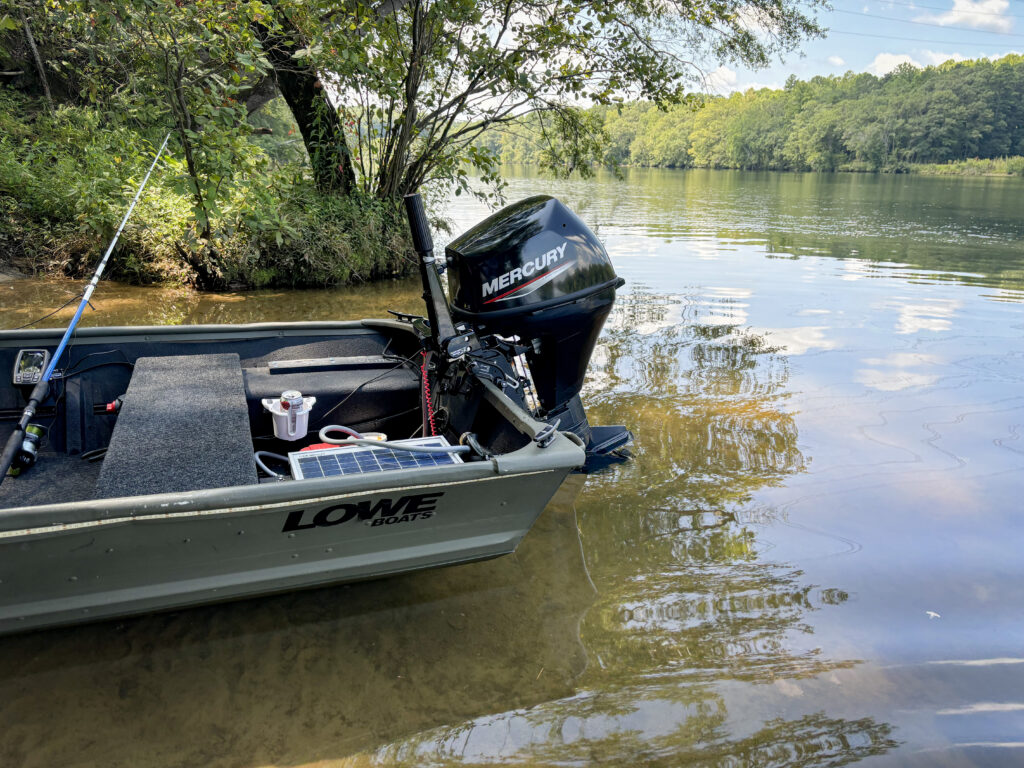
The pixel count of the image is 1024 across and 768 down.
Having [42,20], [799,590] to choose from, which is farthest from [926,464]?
[42,20]

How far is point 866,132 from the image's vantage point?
52.8 meters

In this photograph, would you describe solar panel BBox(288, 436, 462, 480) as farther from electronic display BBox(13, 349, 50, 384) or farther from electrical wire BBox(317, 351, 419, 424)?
electronic display BBox(13, 349, 50, 384)

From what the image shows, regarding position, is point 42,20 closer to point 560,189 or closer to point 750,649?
point 750,649

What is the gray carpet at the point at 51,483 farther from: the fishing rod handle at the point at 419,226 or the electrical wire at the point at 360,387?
the fishing rod handle at the point at 419,226

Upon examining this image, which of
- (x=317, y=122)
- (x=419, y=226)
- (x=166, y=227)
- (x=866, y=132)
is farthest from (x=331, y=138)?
(x=866, y=132)

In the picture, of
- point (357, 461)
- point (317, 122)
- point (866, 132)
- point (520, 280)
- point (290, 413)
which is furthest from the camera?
point (866, 132)

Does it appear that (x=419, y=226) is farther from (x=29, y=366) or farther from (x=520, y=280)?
(x=29, y=366)

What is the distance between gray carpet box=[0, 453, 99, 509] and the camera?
262 cm

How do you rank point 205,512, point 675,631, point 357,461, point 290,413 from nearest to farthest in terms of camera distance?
1. point 205,512
2. point 357,461
3. point 675,631
4. point 290,413

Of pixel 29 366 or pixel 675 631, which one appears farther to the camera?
pixel 29 366

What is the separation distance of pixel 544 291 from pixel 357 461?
1.24 meters

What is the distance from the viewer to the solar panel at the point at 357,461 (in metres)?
2.41

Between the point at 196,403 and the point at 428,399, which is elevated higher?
the point at 196,403

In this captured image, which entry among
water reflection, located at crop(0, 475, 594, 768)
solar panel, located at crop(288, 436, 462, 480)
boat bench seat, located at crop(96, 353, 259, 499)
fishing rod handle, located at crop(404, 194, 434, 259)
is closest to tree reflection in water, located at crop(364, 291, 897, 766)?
water reflection, located at crop(0, 475, 594, 768)
